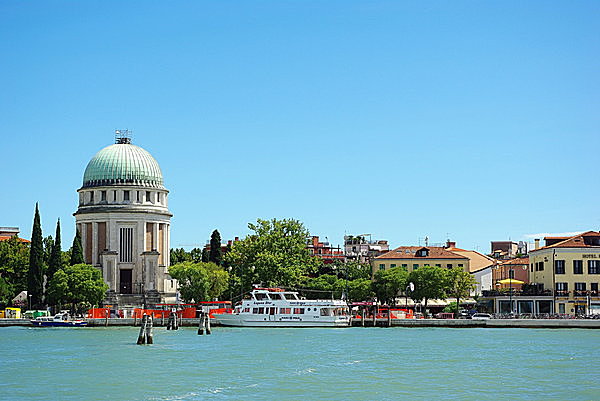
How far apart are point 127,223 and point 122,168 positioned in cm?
588

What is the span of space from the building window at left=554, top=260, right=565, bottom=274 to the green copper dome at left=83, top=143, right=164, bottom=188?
43138mm

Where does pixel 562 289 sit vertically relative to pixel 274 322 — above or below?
above

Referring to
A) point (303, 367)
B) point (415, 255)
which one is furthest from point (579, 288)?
point (303, 367)

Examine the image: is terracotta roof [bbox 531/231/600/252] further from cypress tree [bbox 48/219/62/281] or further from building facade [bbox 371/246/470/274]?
cypress tree [bbox 48/219/62/281]

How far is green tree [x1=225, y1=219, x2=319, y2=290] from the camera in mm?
92938

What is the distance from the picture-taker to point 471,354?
50812 mm

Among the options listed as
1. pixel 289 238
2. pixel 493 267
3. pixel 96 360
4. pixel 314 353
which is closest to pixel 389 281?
pixel 289 238

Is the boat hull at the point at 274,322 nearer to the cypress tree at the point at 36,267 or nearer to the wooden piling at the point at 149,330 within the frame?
the cypress tree at the point at 36,267

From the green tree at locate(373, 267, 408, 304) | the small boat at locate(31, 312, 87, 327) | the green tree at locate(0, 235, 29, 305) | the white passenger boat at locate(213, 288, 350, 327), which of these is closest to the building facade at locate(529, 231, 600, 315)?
the green tree at locate(373, 267, 408, 304)

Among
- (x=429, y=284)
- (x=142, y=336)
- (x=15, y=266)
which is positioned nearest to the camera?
(x=142, y=336)

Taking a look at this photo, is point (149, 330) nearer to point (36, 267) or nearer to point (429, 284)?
point (36, 267)

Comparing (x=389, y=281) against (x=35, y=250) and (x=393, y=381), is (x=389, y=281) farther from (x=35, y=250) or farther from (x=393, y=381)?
(x=393, y=381)

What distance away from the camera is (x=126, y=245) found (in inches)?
4104

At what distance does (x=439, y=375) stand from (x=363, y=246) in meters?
101
